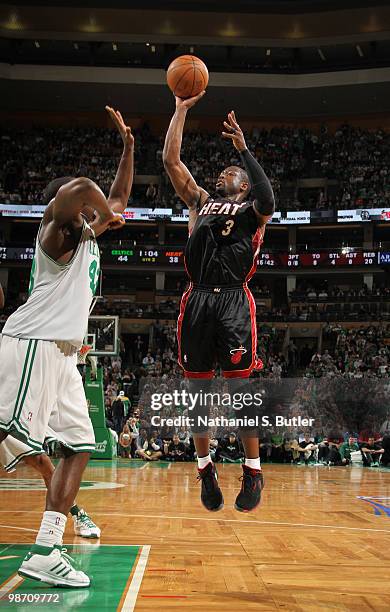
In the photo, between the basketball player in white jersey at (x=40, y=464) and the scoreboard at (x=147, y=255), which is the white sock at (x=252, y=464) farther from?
the scoreboard at (x=147, y=255)

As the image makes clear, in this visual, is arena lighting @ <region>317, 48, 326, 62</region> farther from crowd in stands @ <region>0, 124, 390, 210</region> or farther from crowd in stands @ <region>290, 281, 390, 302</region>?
crowd in stands @ <region>290, 281, 390, 302</region>

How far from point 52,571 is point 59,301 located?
1.71 metres

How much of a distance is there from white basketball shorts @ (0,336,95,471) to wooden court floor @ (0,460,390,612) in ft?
2.99

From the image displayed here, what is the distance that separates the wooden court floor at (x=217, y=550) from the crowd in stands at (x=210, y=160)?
27.6 m

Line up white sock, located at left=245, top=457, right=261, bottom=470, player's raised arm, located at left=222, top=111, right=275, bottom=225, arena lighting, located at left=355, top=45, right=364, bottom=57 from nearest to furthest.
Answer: player's raised arm, located at left=222, top=111, right=275, bottom=225, white sock, located at left=245, top=457, right=261, bottom=470, arena lighting, located at left=355, top=45, right=364, bottom=57

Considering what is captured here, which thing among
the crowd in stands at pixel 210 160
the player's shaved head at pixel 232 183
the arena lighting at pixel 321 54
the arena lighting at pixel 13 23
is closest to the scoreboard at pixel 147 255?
the crowd in stands at pixel 210 160

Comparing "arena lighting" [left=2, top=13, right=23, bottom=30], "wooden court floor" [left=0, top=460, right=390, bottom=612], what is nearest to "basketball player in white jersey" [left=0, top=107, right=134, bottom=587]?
"wooden court floor" [left=0, top=460, right=390, bottom=612]

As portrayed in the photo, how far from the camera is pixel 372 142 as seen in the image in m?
39.1

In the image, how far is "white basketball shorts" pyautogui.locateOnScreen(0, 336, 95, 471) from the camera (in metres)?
4.34

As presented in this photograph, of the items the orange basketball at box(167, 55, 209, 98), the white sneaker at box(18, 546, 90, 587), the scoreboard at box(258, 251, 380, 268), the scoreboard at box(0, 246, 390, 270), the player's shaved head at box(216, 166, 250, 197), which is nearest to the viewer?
the white sneaker at box(18, 546, 90, 587)

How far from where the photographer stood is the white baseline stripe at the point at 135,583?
12.5 ft

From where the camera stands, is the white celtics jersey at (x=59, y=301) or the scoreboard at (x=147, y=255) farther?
the scoreboard at (x=147, y=255)

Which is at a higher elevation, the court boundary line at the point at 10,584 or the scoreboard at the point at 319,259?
the scoreboard at the point at 319,259

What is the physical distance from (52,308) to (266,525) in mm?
4086
